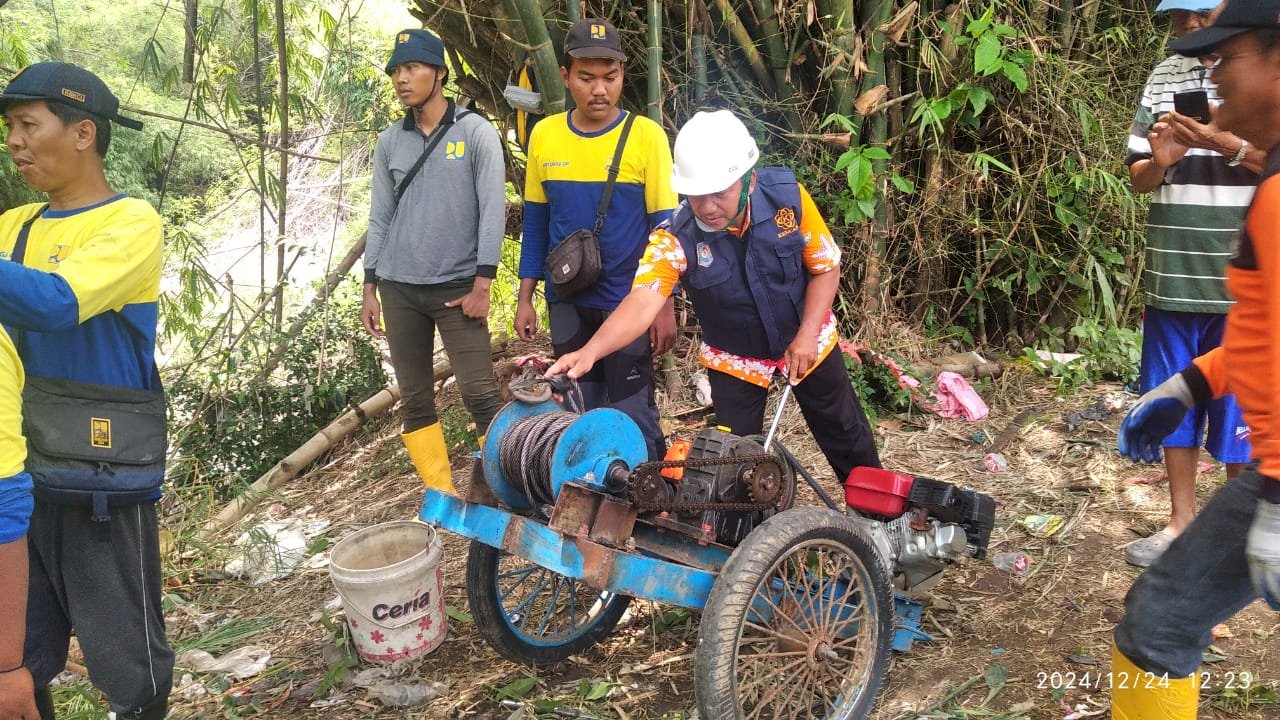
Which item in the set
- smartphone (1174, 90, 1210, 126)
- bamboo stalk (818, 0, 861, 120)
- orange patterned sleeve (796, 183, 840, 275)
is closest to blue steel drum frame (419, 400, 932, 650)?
orange patterned sleeve (796, 183, 840, 275)

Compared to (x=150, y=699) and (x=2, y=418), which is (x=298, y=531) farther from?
(x=2, y=418)

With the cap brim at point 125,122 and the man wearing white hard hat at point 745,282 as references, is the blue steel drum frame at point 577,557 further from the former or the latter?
the cap brim at point 125,122

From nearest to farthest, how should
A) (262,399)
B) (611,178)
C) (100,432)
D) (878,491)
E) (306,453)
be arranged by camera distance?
(100,432) → (878,491) → (611,178) → (306,453) → (262,399)

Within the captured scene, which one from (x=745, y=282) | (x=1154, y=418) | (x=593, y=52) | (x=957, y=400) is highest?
(x=593, y=52)

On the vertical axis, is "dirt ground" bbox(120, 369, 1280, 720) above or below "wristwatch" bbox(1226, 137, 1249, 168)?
below

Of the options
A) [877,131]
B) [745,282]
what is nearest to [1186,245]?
[745,282]

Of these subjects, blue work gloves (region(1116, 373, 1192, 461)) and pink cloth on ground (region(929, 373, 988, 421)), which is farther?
pink cloth on ground (region(929, 373, 988, 421))

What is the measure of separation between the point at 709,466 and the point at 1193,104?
2246mm

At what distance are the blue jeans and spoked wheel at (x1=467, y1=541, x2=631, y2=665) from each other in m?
1.74

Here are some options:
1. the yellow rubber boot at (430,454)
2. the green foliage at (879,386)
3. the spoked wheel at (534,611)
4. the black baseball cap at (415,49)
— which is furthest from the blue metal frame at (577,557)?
the green foliage at (879,386)

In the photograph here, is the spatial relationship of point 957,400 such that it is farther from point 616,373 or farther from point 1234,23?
point 1234,23

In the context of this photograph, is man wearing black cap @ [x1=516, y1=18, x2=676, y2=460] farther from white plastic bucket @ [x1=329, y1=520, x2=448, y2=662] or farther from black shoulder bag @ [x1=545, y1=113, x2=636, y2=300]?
white plastic bucket @ [x1=329, y1=520, x2=448, y2=662]

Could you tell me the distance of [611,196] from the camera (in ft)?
13.3

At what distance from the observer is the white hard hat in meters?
3.01
